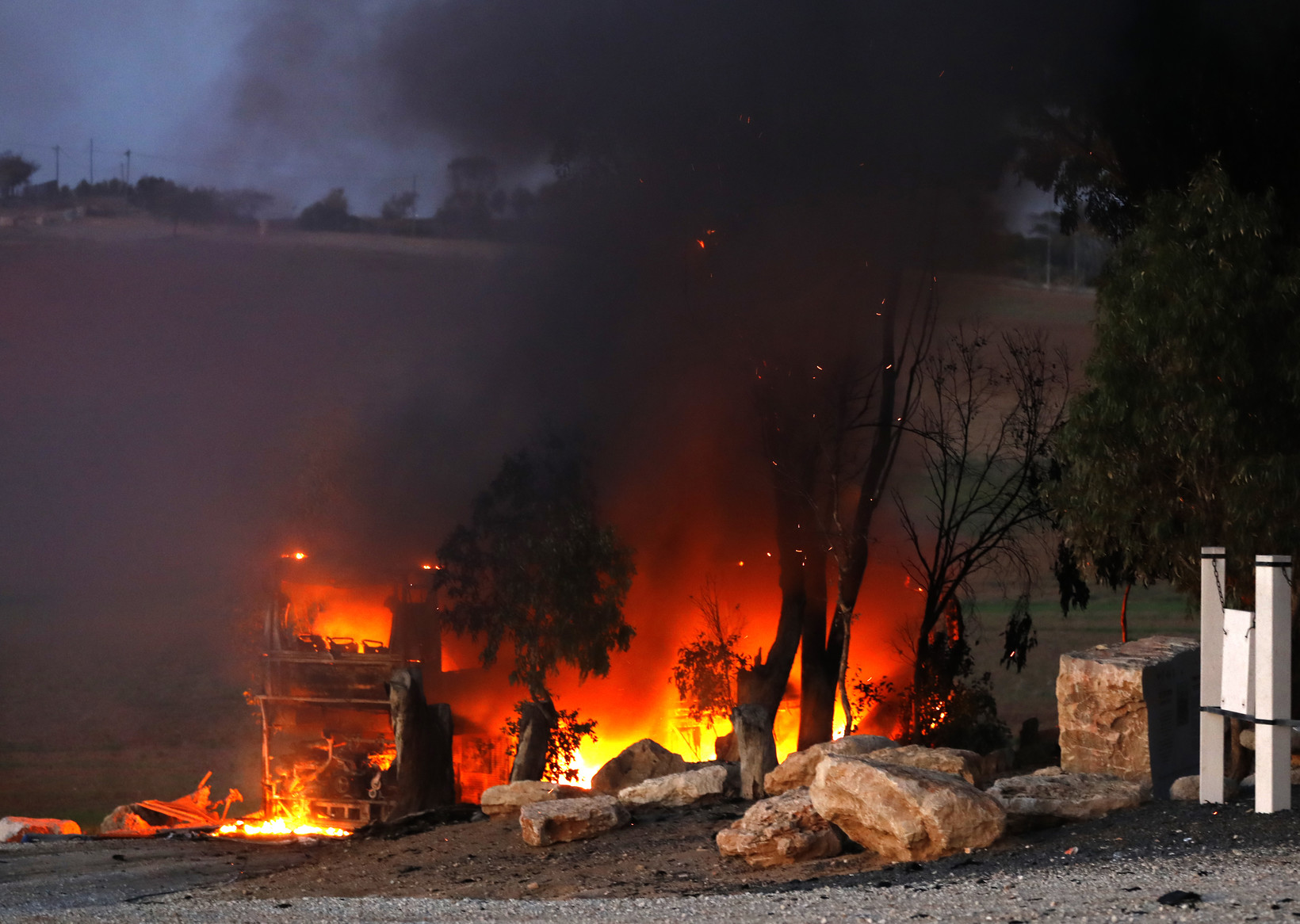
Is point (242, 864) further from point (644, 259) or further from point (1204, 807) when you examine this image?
point (644, 259)

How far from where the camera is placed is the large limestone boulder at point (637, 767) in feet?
50.2

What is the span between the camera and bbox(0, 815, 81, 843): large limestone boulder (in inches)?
569

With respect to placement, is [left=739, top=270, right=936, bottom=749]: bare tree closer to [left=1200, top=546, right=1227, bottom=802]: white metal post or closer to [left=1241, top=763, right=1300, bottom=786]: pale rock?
[left=1241, top=763, right=1300, bottom=786]: pale rock

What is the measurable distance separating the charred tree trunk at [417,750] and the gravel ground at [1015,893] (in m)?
5.42

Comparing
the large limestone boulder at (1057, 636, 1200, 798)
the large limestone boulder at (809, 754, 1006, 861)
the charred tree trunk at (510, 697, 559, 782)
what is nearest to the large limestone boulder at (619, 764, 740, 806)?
the charred tree trunk at (510, 697, 559, 782)

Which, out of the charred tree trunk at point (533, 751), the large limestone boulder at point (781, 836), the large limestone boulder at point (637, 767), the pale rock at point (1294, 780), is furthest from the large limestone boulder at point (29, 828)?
the pale rock at point (1294, 780)

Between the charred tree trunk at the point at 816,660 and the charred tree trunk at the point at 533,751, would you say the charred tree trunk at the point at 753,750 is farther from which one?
the charred tree trunk at the point at 816,660

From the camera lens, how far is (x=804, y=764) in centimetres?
1202

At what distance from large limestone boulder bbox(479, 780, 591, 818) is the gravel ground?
3.66m

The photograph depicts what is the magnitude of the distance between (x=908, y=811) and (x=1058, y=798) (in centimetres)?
140

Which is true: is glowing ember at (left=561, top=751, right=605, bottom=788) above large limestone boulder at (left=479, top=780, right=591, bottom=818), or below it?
below

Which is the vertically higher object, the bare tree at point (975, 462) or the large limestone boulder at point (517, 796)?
the bare tree at point (975, 462)

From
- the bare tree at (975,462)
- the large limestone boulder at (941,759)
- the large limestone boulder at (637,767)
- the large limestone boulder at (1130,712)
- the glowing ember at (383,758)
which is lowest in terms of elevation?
the glowing ember at (383,758)

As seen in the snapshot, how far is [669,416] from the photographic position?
22.5 metres
